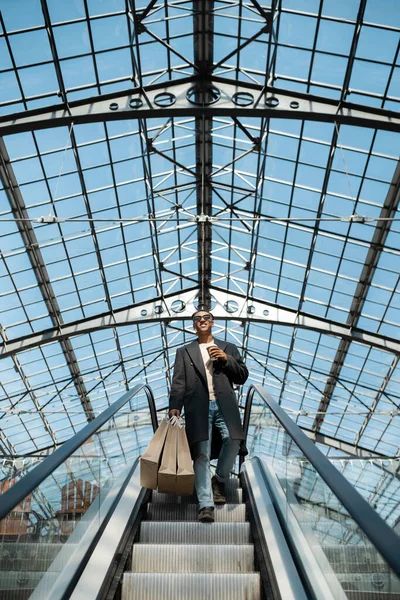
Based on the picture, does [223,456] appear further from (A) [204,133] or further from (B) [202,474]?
(A) [204,133]

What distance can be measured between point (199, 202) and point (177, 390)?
68.0 feet

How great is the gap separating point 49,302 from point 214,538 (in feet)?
75.7

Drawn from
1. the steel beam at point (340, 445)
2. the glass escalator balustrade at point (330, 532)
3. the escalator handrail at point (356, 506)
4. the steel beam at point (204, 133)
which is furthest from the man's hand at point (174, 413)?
the steel beam at point (340, 445)

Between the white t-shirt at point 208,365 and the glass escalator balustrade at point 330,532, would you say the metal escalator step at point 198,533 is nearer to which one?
the glass escalator balustrade at point 330,532

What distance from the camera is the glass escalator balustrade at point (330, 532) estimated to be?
3002 millimetres

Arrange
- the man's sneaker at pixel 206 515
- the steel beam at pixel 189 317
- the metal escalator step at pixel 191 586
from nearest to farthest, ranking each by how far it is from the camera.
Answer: the metal escalator step at pixel 191 586 < the man's sneaker at pixel 206 515 < the steel beam at pixel 189 317

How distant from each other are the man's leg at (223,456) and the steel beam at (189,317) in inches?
875

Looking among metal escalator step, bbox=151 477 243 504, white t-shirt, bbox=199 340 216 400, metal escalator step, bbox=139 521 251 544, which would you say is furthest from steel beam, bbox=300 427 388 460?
metal escalator step, bbox=139 521 251 544

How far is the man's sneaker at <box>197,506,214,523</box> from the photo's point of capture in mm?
6152

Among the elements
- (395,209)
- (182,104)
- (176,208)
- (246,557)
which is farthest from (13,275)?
(246,557)

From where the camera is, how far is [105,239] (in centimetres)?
2658

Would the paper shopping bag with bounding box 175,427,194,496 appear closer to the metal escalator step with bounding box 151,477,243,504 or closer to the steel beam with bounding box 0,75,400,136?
the metal escalator step with bounding box 151,477,243,504

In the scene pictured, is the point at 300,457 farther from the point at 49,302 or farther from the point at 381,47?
the point at 49,302

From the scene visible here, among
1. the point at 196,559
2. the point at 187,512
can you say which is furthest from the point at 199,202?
the point at 196,559
